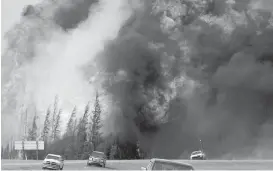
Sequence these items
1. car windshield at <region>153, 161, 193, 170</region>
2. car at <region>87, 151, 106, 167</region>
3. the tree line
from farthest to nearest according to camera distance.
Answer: the tree line < car at <region>87, 151, 106, 167</region> < car windshield at <region>153, 161, 193, 170</region>

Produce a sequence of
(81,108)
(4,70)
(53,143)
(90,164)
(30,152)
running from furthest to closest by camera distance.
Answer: (4,70) < (81,108) < (53,143) < (30,152) < (90,164)

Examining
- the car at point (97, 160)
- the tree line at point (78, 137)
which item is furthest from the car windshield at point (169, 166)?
the tree line at point (78, 137)

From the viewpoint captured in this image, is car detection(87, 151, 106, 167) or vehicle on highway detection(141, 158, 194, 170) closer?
vehicle on highway detection(141, 158, 194, 170)

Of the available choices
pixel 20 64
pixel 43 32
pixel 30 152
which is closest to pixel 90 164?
pixel 30 152

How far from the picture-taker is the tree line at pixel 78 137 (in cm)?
9619

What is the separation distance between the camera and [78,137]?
100875mm

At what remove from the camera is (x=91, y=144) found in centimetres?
10081

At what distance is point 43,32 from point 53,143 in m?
44.2

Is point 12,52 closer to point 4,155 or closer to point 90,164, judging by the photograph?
point 4,155

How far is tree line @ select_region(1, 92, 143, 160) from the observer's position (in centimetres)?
9619

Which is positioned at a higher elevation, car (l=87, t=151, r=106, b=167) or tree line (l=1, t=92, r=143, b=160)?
tree line (l=1, t=92, r=143, b=160)

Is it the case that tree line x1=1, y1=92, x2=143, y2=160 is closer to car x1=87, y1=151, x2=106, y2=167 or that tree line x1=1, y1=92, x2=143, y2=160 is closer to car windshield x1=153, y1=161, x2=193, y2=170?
car x1=87, y1=151, x2=106, y2=167

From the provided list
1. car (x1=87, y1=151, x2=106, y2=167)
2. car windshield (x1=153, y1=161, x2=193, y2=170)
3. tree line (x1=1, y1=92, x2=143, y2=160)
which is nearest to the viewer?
car windshield (x1=153, y1=161, x2=193, y2=170)

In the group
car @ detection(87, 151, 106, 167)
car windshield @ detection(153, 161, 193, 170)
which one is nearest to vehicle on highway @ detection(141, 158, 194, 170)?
car windshield @ detection(153, 161, 193, 170)
